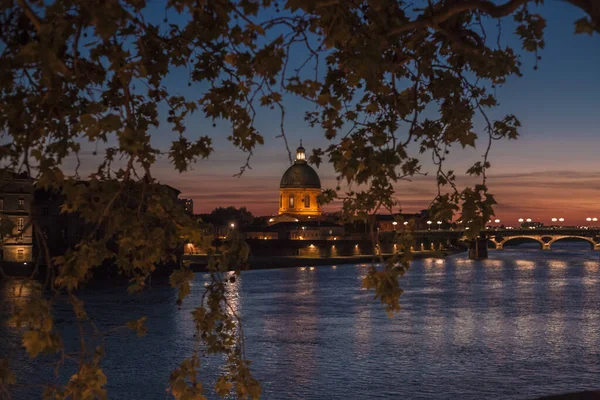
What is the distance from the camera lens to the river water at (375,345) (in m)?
17.7

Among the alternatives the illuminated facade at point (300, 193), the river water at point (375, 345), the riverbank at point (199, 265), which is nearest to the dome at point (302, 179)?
the illuminated facade at point (300, 193)

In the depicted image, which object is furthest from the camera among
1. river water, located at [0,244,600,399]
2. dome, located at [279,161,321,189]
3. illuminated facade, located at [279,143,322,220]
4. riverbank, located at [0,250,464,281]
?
illuminated facade, located at [279,143,322,220]

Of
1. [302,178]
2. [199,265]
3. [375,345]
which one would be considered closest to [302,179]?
[302,178]

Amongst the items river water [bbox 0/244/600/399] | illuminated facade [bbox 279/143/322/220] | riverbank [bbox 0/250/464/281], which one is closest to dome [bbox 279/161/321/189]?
illuminated facade [bbox 279/143/322/220]

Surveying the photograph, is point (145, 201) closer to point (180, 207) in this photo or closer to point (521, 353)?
point (180, 207)

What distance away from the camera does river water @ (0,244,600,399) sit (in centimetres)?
1772

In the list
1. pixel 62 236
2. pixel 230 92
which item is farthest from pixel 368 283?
pixel 62 236

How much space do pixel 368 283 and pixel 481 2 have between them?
2.17 m

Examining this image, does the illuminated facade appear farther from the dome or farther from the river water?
the river water

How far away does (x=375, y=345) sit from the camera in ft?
76.9

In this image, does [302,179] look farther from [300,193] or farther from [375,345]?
[375,345]

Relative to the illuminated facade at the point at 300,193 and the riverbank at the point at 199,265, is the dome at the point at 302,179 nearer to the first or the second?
the illuminated facade at the point at 300,193

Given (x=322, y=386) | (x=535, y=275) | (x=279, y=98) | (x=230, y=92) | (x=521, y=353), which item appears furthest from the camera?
(x=535, y=275)

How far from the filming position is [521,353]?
881 inches
